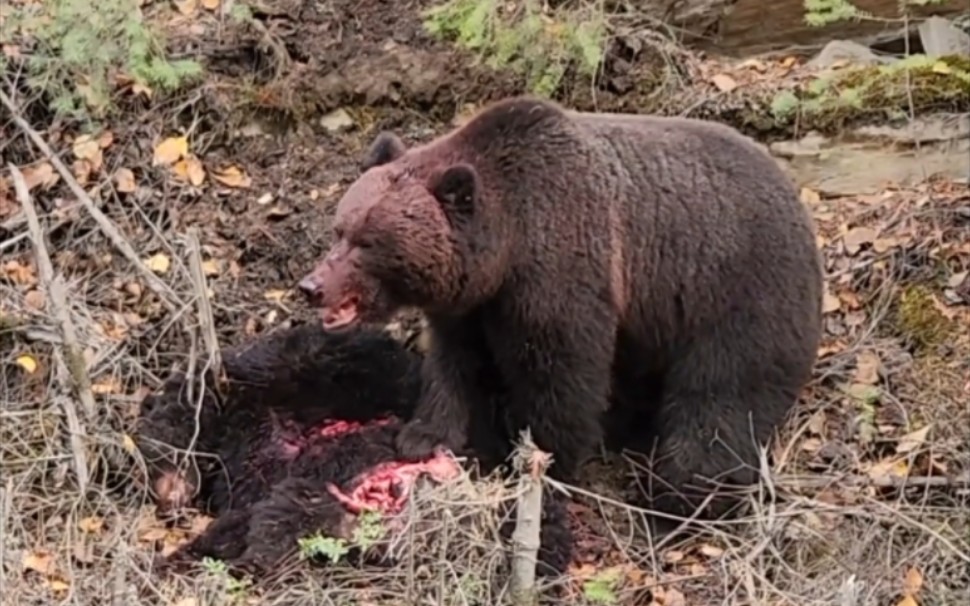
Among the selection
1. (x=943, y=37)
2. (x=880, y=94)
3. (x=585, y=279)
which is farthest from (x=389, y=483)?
(x=943, y=37)

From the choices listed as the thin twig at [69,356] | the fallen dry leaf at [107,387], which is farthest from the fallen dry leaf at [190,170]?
the fallen dry leaf at [107,387]

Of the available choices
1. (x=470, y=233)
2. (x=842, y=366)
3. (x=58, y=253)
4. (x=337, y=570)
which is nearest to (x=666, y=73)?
(x=842, y=366)

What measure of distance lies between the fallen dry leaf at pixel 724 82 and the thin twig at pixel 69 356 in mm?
3467

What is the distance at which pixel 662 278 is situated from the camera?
248 inches

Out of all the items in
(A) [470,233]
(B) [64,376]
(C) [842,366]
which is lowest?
(C) [842,366]

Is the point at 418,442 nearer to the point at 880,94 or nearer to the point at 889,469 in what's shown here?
the point at 889,469

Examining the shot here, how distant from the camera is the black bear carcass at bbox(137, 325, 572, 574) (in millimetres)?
5582

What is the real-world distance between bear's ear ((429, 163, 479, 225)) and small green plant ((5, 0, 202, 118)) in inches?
95.1

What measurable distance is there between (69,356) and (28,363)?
285 millimetres

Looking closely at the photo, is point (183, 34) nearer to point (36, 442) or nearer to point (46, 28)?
point (46, 28)

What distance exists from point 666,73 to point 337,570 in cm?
373

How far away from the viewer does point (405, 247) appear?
5855 millimetres

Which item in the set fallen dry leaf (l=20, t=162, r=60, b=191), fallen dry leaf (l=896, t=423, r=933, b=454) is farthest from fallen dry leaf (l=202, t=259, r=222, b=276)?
fallen dry leaf (l=896, t=423, r=933, b=454)

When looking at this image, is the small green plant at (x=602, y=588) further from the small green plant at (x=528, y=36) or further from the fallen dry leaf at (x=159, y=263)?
the small green plant at (x=528, y=36)
